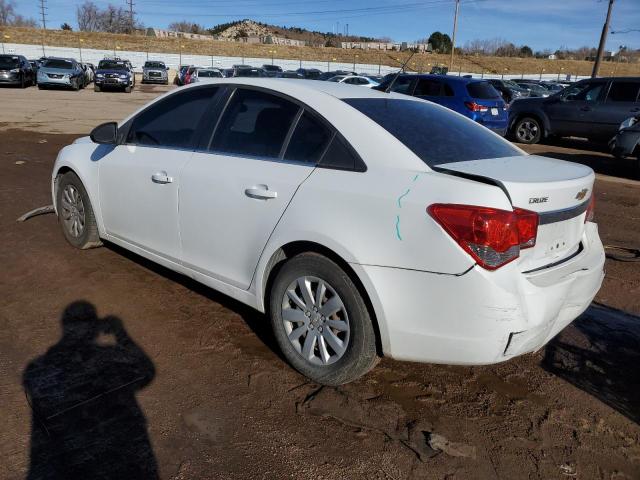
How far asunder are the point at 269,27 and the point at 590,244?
17663cm

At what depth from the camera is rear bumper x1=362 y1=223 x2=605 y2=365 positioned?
8.17 ft

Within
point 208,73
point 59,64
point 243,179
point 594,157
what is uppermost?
point 59,64

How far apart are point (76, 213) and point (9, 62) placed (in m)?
28.6

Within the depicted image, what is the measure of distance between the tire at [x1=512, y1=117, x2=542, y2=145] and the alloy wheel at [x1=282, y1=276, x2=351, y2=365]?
13233mm

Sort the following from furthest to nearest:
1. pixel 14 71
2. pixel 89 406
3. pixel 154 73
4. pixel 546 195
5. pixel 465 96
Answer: pixel 154 73
pixel 14 71
pixel 465 96
pixel 89 406
pixel 546 195

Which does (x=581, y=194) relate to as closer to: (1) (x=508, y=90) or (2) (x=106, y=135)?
(2) (x=106, y=135)

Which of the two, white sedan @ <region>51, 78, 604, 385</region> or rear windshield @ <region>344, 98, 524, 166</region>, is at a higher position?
rear windshield @ <region>344, 98, 524, 166</region>

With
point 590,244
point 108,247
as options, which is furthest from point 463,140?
point 108,247

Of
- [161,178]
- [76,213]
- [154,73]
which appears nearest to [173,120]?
[161,178]

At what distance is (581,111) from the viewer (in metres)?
13.5

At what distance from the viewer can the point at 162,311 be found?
3936mm

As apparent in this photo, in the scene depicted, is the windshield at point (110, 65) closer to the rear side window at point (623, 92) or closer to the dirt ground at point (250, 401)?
the rear side window at point (623, 92)

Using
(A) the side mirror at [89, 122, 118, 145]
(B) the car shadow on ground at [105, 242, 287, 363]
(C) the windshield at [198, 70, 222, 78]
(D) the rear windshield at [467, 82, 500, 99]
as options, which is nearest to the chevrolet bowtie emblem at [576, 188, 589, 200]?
(B) the car shadow on ground at [105, 242, 287, 363]

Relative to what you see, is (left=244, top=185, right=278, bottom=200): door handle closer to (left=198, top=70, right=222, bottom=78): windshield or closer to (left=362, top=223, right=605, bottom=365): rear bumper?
(left=362, top=223, right=605, bottom=365): rear bumper
